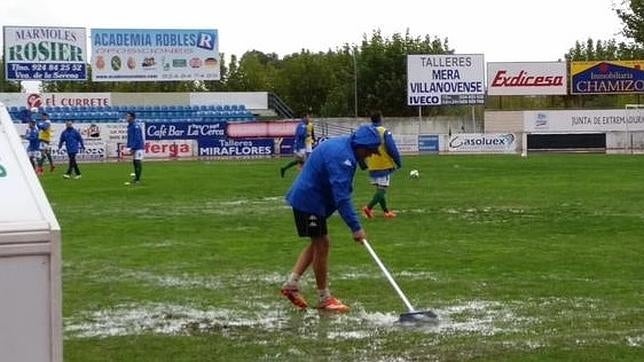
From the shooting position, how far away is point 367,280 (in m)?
10.8

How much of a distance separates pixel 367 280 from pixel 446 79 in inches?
2044

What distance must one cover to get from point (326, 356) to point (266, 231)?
830cm

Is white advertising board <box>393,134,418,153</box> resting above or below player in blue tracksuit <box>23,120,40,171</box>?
below

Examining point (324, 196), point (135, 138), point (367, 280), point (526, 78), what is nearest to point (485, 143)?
point (526, 78)

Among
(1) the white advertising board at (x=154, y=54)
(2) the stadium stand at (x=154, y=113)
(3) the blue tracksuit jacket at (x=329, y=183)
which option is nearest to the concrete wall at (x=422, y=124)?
(2) the stadium stand at (x=154, y=113)

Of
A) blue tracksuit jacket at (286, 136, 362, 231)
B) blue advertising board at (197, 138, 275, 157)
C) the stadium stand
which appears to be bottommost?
blue advertising board at (197, 138, 275, 157)

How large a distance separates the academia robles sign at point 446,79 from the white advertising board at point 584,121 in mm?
3426

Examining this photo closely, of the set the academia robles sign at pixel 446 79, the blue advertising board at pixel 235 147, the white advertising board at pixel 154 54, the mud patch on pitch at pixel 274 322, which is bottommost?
the mud patch on pitch at pixel 274 322

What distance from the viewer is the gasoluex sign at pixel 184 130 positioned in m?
53.9

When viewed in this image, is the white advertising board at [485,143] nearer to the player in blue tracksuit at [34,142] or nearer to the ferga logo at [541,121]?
the ferga logo at [541,121]

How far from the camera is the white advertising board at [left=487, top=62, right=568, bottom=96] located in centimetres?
6675

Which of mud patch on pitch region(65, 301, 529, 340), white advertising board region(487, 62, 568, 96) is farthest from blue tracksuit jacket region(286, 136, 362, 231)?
white advertising board region(487, 62, 568, 96)

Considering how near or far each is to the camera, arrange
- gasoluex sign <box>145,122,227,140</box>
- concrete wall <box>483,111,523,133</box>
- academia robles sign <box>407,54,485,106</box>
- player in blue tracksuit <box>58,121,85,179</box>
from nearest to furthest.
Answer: player in blue tracksuit <box>58,121,85,179</box>, gasoluex sign <box>145,122,227,140</box>, academia robles sign <box>407,54,485,106</box>, concrete wall <box>483,111,523,133</box>

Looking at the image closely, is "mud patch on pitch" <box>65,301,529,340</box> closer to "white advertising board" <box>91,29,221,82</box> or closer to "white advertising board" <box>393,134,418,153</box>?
"white advertising board" <box>393,134,418,153</box>
